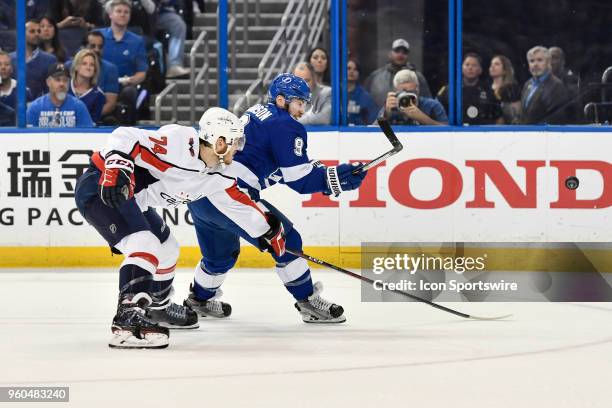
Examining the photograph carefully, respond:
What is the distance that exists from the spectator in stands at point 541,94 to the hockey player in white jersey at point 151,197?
306 centimetres

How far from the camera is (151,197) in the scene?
209 inches

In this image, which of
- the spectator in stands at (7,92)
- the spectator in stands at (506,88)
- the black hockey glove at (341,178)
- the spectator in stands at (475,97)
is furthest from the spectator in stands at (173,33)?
the black hockey glove at (341,178)

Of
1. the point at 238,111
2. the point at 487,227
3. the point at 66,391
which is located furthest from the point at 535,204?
the point at 66,391

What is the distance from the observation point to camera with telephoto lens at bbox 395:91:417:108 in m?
8.12

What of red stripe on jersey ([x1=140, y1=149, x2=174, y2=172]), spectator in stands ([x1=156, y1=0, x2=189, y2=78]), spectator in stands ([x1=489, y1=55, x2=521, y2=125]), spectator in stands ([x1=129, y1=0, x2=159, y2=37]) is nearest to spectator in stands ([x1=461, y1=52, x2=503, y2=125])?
spectator in stands ([x1=489, y1=55, x2=521, y2=125])

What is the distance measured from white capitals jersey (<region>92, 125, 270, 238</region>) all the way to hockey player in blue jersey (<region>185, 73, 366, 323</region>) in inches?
14.1

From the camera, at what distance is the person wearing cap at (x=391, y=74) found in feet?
26.5

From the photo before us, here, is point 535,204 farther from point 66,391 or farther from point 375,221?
point 66,391

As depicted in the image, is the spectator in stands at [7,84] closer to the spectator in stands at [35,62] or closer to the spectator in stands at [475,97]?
the spectator in stands at [35,62]

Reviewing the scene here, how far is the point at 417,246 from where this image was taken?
802 centimetres

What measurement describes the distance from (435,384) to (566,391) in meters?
0.43

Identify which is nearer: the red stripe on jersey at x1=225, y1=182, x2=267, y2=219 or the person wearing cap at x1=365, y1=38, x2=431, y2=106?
the red stripe on jersey at x1=225, y1=182, x2=267, y2=219

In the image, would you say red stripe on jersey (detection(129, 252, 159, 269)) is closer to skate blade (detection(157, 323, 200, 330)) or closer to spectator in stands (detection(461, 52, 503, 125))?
skate blade (detection(157, 323, 200, 330))

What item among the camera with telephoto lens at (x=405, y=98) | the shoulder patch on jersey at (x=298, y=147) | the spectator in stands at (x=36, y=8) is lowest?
the shoulder patch on jersey at (x=298, y=147)
